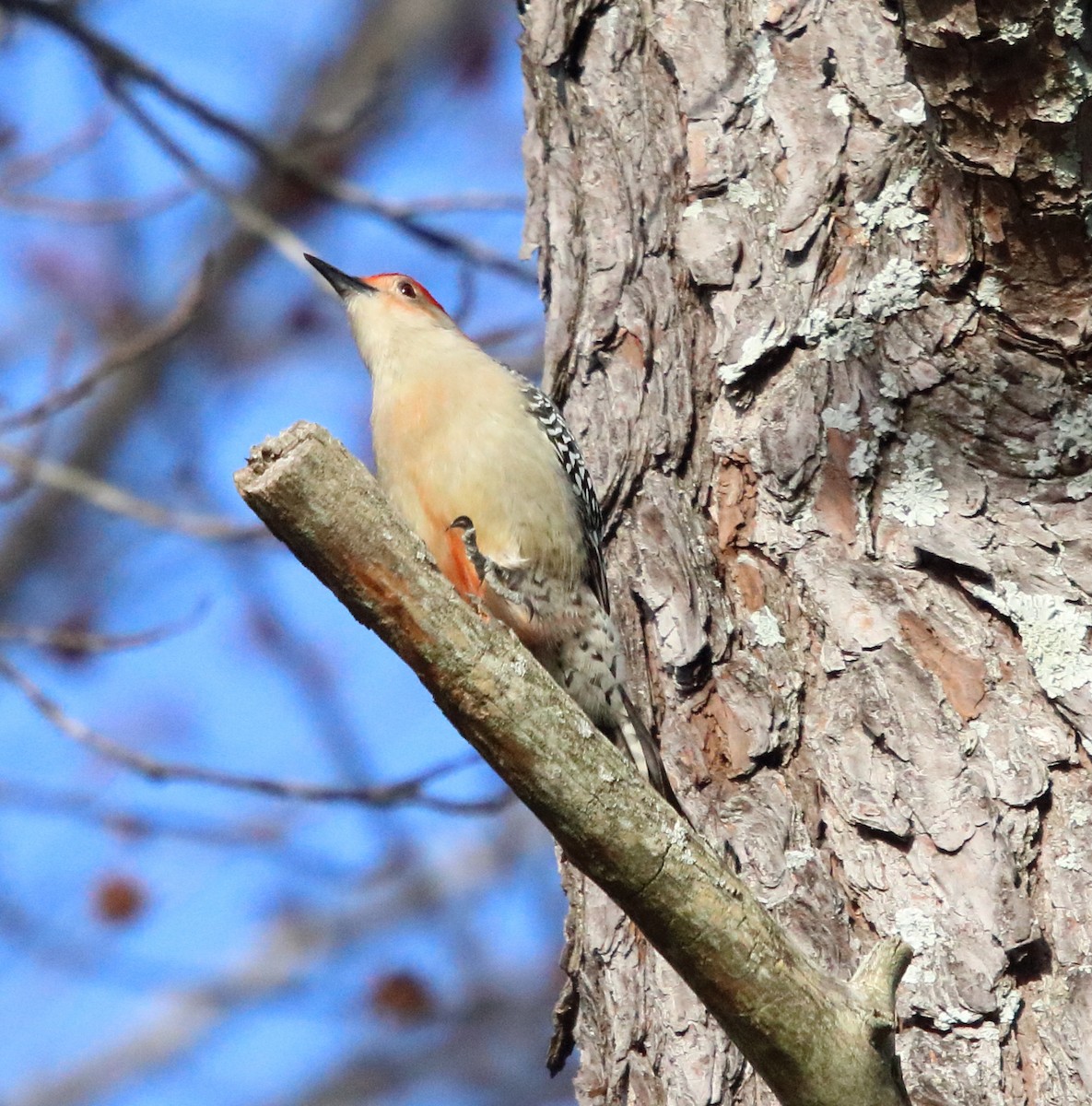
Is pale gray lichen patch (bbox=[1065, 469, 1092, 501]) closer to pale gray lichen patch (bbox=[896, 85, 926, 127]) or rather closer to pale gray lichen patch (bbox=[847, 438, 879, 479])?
pale gray lichen patch (bbox=[847, 438, 879, 479])

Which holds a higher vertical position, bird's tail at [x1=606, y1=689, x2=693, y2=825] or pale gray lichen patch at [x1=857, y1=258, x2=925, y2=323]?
pale gray lichen patch at [x1=857, y1=258, x2=925, y2=323]

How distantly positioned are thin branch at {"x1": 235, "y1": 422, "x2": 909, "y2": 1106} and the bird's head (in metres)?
2.98

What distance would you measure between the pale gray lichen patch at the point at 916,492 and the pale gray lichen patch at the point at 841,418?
0.48ft

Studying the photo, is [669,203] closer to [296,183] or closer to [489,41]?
[296,183]

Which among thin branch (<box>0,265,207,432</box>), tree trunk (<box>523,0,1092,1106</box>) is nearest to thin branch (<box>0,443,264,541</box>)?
thin branch (<box>0,265,207,432</box>)

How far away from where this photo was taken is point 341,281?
571 centimetres

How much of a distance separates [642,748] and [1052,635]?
1.20 meters

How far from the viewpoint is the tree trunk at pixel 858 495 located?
9.66 feet

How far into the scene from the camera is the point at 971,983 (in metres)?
2.97

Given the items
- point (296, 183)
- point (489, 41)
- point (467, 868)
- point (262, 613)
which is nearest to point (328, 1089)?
point (467, 868)

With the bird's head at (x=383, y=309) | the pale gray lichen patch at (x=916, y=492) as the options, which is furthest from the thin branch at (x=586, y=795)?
the bird's head at (x=383, y=309)

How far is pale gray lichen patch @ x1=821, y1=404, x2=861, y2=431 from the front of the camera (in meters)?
3.54

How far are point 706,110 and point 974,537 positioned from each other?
1.52m

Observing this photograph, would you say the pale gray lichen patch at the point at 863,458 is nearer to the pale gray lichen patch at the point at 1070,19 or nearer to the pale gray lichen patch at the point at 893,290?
the pale gray lichen patch at the point at 893,290
